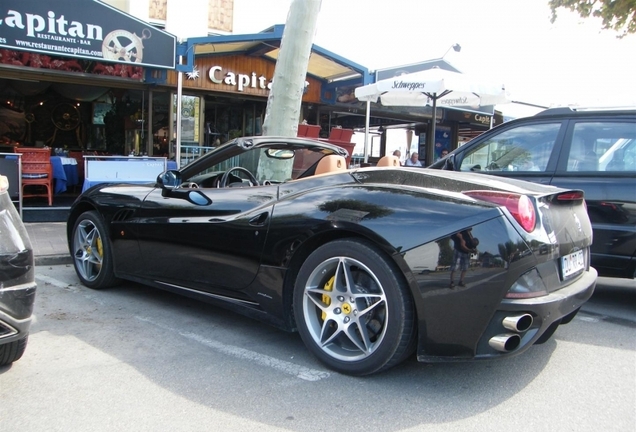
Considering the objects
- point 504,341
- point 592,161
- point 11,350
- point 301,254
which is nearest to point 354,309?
point 301,254

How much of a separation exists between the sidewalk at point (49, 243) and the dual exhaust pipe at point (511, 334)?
17.5ft

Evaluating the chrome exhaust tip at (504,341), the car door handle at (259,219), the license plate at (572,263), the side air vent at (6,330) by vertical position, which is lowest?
the side air vent at (6,330)

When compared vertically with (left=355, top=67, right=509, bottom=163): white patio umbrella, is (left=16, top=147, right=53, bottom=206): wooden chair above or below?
below

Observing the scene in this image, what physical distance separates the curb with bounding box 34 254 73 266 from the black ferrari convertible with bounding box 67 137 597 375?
8.79ft

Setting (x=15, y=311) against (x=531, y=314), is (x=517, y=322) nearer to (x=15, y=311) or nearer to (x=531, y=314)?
(x=531, y=314)

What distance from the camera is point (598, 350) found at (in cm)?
358

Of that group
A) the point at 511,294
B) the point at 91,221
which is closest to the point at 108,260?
the point at 91,221

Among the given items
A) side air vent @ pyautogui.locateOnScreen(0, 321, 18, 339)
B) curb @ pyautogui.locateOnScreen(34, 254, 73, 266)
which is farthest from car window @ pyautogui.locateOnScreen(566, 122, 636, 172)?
curb @ pyautogui.locateOnScreen(34, 254, 73, 266)

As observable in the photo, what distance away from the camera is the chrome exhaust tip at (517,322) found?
8.54ft

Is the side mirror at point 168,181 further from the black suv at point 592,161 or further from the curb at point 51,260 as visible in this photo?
the black suv at point 592,161

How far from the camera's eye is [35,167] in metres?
9.24

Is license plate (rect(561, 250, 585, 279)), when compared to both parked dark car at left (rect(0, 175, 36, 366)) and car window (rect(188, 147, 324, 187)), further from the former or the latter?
parked dark car at left (rect(0, 175, 36, 366))

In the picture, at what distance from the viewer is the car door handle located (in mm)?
3417

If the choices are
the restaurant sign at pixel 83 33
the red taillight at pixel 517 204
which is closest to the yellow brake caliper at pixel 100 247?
the red taillight at pixel 517 204
